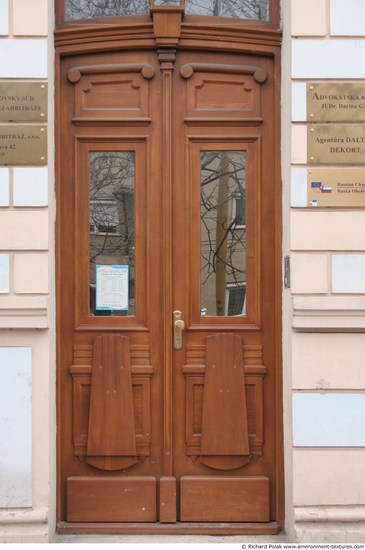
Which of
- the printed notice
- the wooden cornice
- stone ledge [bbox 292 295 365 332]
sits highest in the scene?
the wooden cornice

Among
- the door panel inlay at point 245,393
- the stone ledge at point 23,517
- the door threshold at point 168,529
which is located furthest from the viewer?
the door panel inlay at point 245,393

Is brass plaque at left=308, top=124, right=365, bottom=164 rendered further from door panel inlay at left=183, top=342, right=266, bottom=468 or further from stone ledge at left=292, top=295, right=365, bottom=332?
A: door panel inlay at left=183, top=342, right=266, bottom=468

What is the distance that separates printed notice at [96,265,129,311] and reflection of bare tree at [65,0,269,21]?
176 centimetres

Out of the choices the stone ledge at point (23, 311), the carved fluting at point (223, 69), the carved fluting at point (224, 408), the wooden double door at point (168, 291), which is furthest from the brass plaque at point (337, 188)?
the stone ledge at point (23, 311)

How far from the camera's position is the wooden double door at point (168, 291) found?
5477 millimetres

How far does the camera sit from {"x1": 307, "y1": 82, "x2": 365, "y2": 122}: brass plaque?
17.4 feet

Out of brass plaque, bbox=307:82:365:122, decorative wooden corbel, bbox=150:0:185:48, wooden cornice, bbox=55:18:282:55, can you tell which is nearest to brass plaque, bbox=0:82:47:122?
wooden cornice, bbox=55:18:282:55

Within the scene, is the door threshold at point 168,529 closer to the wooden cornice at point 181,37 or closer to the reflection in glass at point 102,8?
the wooden cornice at point 181,37

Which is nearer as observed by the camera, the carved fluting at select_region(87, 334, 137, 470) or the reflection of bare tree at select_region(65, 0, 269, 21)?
the carved fluting at select_region(87, 334, 137, 470)

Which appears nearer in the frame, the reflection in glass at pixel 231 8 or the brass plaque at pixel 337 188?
the brass plaque at pixel 337 188

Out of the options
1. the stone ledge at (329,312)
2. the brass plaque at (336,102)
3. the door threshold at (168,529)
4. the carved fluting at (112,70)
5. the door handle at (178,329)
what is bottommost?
the door threshold at (168,529)

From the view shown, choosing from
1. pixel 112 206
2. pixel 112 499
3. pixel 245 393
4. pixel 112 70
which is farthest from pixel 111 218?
pixel 112 499

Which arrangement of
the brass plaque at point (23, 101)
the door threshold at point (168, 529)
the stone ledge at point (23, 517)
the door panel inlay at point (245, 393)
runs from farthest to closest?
the door panel inlay at point (245, 393) < the door threshold at point (168, 529) < the brass plaque at point (23, 101) < the stone ledge at point (23, 517)

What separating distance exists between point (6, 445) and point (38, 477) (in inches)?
11.6
